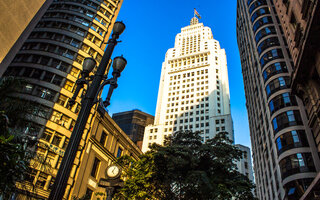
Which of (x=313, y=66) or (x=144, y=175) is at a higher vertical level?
(x=313, y=66)

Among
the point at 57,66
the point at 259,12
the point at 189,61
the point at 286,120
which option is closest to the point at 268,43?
the point at 259,12

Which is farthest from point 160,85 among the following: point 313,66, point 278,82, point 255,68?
point 313,66

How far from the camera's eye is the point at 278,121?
132 ft

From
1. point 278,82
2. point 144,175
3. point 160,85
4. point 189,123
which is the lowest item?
point 144,175

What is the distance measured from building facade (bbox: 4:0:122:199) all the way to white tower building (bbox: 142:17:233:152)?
6207cm

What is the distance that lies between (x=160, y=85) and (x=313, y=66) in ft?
311

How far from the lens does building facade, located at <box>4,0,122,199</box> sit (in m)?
25.3

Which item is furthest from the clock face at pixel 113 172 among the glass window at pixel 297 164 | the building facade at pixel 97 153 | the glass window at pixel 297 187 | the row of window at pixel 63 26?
the glass window at pixel 297 164

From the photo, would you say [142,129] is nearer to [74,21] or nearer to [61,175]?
[74,21]

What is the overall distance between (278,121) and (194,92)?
215 feet

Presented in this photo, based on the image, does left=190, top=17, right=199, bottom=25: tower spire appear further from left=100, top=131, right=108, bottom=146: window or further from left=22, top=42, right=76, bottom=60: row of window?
left=100, top=131, right=108, bottom=146: window

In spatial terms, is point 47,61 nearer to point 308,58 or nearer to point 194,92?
point 308,58

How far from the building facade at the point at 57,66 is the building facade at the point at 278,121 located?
2780 centimetres

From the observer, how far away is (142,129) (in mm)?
115938
